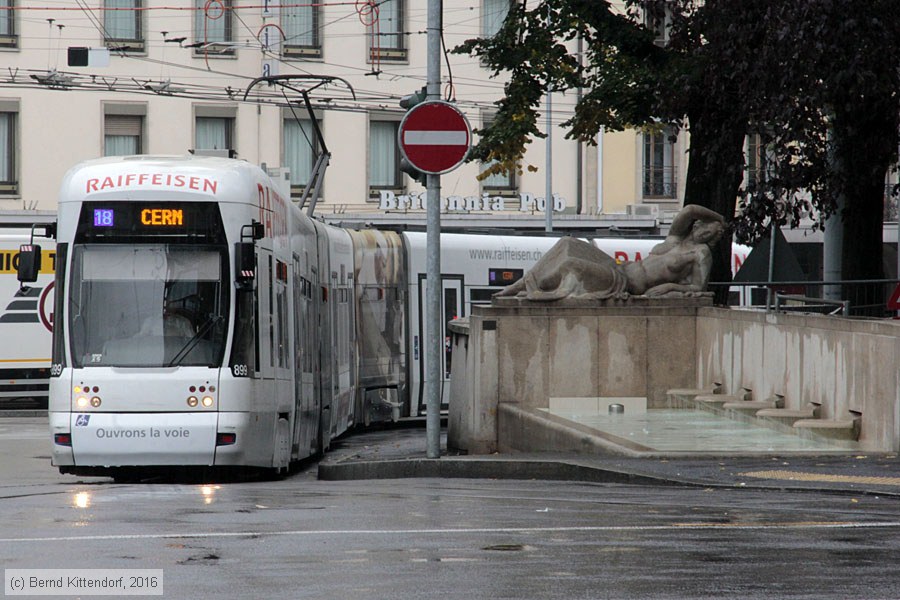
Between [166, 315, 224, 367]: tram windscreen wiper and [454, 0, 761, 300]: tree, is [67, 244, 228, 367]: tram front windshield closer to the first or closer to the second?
[166, 315, 224, 367]: tram windscreen wiper

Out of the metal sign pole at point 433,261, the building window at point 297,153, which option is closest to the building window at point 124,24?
the building window at point 297,153

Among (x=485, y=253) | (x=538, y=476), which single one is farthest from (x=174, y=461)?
(x=485, y=253)

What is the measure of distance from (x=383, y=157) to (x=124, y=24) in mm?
8139

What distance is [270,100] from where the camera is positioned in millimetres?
47312

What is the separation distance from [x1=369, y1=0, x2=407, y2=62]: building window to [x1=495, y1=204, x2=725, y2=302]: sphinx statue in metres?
27.5

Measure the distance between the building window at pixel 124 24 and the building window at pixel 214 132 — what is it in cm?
263

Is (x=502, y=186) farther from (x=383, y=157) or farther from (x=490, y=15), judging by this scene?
(x=490, y=15)

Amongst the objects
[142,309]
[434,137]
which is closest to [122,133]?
[142,309]

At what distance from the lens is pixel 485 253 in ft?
98.3

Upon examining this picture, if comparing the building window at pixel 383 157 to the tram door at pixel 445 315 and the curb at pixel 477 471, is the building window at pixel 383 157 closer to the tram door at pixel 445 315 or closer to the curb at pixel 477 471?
the tram door at pixel 445 315

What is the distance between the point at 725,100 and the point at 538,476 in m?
9.74

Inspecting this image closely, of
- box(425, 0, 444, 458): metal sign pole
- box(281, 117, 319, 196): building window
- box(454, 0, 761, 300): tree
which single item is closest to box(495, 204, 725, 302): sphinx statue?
box(454, 0, 761, 300): tree

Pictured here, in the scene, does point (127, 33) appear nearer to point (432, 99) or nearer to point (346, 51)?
point (346, 51)

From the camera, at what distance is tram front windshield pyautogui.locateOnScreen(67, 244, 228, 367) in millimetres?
16156
